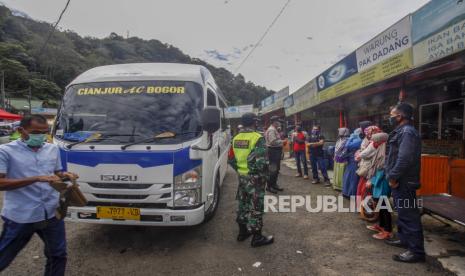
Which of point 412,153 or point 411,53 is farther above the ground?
point 411,53

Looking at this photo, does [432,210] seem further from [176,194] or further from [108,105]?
[108,105]

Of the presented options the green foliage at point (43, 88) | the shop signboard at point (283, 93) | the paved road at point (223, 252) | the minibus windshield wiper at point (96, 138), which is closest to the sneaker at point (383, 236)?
the paved road at point (223, 252)

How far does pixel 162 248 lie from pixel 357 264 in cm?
250

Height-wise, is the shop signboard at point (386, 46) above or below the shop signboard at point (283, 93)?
below

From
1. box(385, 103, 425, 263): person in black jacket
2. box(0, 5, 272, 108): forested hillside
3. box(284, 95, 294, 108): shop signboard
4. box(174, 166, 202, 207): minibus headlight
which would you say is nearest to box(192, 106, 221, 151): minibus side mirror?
box(174, 166, 202, 207): minibus headlight

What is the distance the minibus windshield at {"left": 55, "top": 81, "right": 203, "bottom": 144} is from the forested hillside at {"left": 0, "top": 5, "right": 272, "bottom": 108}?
79.4ft

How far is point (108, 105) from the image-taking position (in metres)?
3.93

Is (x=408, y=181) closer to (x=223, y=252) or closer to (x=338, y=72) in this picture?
(x=223, y=252)

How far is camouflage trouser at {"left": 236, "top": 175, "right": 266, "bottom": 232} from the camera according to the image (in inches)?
156

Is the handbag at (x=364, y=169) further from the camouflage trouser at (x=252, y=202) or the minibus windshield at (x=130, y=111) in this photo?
the minibus windshield at (x=130, y=111)

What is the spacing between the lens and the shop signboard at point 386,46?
17.8ft

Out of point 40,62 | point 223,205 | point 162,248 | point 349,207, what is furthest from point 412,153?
point 40,62

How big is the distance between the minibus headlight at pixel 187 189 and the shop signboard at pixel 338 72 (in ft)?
19.8

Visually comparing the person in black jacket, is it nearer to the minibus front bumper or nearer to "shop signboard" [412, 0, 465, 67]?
"shop signboard" [412, 0, 465, 67]
